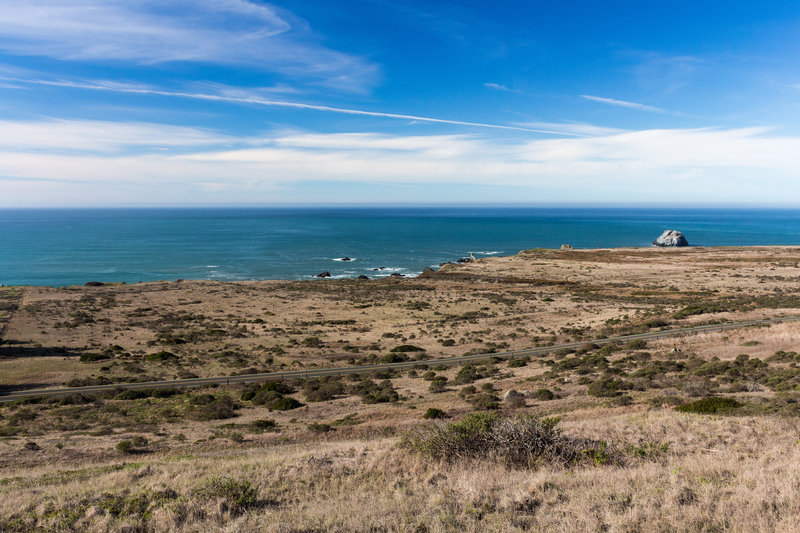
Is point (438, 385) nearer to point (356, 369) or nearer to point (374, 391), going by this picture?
point (374, 391)

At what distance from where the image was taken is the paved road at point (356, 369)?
3271 cm

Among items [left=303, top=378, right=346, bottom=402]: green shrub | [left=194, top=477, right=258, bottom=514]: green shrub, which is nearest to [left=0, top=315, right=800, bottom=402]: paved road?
[left=303, top=378, right=346, bottom=402]: green shrub

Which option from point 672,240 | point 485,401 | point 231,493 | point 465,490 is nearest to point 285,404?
point 485,401

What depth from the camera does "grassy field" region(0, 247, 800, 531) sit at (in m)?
9.77

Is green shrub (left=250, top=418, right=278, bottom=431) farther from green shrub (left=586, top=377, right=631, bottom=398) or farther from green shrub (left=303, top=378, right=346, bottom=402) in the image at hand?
green shrub (left=586, top=377, right=631, bottom=398)

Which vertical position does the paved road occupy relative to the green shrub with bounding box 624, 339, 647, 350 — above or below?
below

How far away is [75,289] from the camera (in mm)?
81688

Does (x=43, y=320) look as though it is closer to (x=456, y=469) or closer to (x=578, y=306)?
(x=456, y=469)

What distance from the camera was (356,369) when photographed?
38.1 meters

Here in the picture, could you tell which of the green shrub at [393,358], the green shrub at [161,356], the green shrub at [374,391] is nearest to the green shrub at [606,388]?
the green shrub at [374,391]

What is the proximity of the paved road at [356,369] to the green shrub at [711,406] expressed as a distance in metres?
19.8

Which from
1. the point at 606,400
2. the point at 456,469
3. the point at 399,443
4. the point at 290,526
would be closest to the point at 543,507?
the point at 456,469

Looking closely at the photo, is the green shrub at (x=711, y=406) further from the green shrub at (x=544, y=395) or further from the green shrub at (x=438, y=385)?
the green shrub at (x=438, y=385)

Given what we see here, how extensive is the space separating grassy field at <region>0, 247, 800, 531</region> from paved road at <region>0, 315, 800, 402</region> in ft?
6.75
